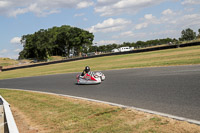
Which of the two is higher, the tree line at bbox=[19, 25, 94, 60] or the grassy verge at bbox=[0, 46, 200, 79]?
the tree line at bbox=[19, 25, 94, 60]

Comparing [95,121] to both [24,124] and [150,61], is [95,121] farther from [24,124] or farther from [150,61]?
[150,61]

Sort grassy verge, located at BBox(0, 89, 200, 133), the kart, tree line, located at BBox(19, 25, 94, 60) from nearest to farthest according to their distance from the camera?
grassy verge, located at BBox(0, 89, 200, 133), the kart, tree line, located at BBox(19, 25, 94, 60)

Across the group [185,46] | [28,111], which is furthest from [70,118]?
[185,46]

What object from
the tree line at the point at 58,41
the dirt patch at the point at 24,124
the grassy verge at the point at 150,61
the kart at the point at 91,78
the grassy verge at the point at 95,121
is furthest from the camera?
the tree line at the point at 58,41

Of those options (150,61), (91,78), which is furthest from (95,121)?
(150,61)

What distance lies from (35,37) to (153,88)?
8528cm

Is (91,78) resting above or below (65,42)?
below

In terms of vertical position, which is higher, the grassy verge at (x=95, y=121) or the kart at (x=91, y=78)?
the kart at (x=91, y=78)

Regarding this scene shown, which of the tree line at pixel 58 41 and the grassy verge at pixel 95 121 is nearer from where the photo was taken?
the grassy verge at pixel 95 121

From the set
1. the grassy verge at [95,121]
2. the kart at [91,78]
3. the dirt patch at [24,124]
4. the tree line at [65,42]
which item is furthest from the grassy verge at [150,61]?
the tree line at [65,42]

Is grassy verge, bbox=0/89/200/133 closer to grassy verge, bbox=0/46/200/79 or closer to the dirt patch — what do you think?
the dirt patch

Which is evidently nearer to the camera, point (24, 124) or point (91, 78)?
point (24, 124)

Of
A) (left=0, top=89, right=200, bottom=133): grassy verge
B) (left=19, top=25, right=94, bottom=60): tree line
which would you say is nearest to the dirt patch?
(left=0, top=89, right=200, bottom=133): grassy verge

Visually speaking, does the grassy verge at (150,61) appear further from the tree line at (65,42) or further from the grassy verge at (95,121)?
the tree line at (65,42)
